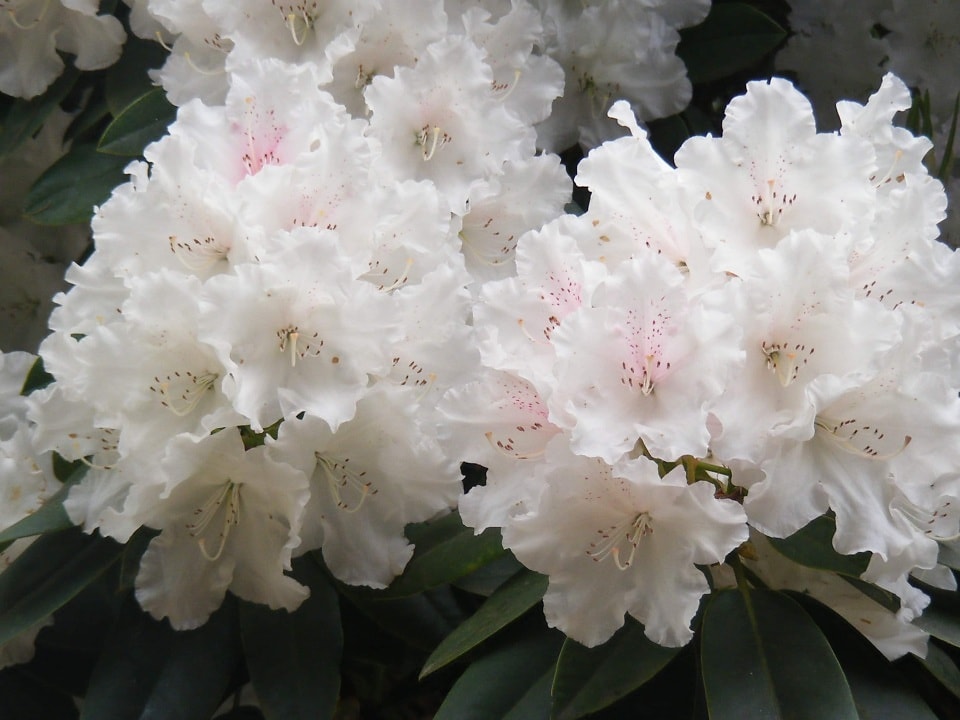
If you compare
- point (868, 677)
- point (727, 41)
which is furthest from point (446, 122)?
point (868, 677)

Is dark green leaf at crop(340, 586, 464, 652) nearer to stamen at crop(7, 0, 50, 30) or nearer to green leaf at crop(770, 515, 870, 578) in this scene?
green leaf at crop(770, 515, 870, 578)

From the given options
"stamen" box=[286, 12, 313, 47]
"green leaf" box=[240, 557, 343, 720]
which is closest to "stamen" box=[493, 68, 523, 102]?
"stamen" box=[286, 12, 313, 47]

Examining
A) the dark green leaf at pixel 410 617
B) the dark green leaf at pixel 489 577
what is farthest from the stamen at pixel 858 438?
the dark green leaf at pixel 410 617

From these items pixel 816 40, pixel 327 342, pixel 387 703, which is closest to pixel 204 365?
pixel 327 342

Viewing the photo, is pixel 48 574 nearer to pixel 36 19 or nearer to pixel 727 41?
pixel 36 19

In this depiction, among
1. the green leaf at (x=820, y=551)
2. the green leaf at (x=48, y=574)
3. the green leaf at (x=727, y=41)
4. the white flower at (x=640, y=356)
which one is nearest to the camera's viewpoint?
the white flower at (x=640, y=356)

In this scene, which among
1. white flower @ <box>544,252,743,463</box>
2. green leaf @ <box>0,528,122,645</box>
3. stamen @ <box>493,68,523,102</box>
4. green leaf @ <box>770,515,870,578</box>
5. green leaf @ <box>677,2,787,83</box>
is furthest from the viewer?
green leaf @ <box>677,2,787,83</box>

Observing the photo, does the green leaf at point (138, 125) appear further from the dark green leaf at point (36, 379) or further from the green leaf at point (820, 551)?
the green leaf at point (820, 551)
